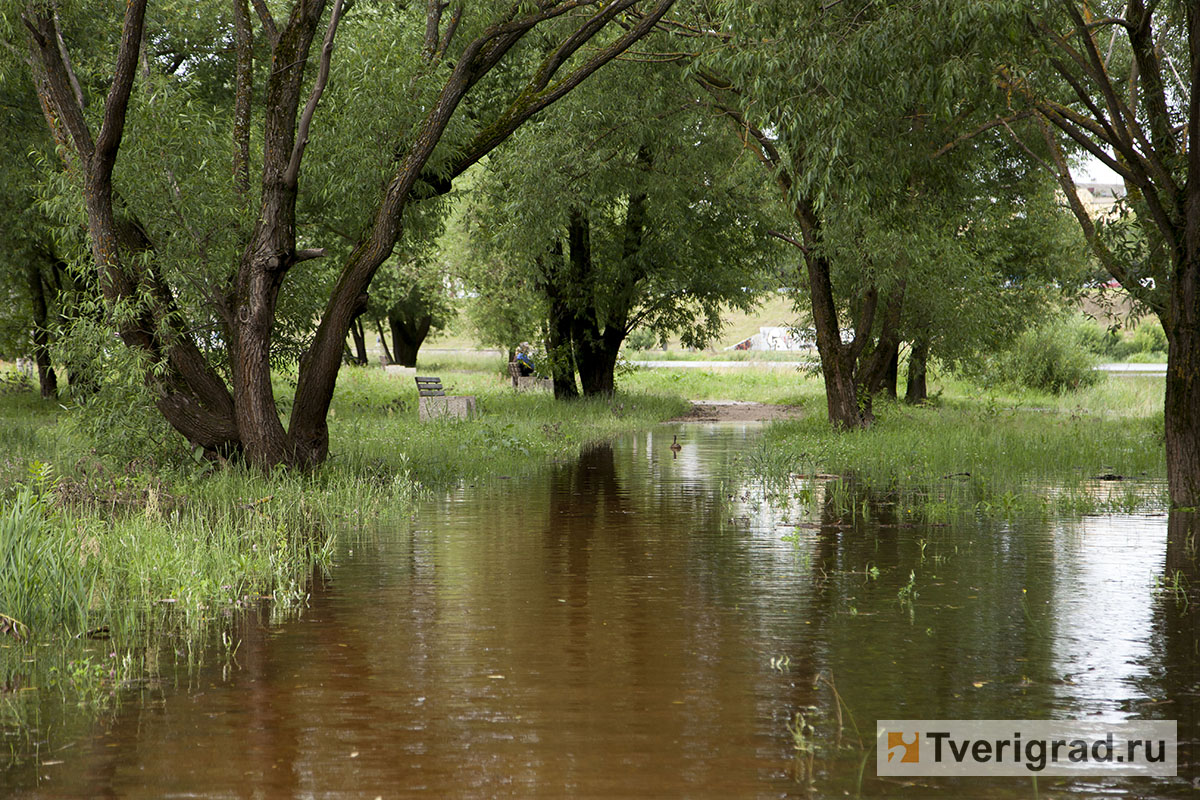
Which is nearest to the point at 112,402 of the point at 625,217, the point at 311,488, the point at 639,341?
the point at 311,488

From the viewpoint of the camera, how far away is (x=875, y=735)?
5426 mm

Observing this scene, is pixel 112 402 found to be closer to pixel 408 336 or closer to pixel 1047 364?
pixel 1047 364

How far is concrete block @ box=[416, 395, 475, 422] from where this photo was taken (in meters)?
25.3

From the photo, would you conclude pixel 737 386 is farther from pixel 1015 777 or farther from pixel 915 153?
pixel 1015 777

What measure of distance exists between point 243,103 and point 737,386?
34096 mm

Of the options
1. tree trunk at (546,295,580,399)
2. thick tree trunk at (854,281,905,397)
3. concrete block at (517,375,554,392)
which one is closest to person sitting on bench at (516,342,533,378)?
concrete block at (517,375,554,392)

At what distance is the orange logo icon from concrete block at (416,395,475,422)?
19.9 meters

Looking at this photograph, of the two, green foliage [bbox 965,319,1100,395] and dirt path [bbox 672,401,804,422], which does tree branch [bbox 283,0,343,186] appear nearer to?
dirt path [bbox 672,401,804,422]

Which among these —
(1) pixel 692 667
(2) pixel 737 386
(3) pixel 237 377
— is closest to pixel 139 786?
(1) pixel 692 667

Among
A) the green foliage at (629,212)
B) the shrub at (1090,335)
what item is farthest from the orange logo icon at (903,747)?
the shrub at (1090,335)

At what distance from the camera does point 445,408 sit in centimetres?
2559

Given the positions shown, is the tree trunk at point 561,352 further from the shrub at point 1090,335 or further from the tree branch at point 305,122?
the tree branch at point 305,122

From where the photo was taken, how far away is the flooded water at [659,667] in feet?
16.3

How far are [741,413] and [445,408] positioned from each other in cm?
1115
